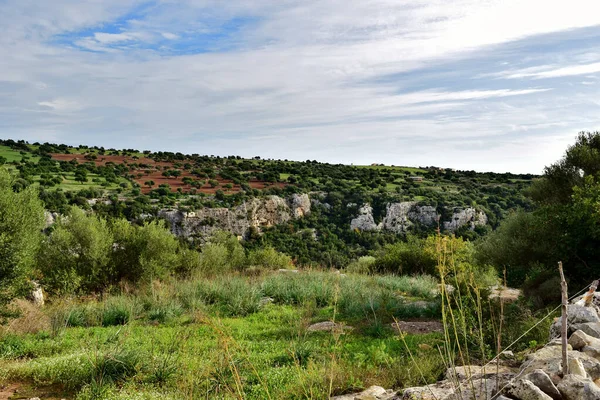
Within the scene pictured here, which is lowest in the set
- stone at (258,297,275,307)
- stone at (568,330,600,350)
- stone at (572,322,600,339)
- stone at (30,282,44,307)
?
stone at (30,282,44,307)

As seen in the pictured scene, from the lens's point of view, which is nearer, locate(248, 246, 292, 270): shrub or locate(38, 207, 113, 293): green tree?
locate(38, 207, 113, 293): green tree

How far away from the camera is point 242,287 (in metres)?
12.5

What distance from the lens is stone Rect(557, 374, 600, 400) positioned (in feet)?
9.23

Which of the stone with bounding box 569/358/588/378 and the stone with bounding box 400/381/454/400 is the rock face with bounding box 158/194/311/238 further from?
the stone with bounding box 569/358/588/378

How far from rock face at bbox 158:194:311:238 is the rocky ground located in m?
29.6

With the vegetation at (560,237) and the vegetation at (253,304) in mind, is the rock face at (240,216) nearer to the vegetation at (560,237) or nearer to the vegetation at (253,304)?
the vegetation at (253,304)

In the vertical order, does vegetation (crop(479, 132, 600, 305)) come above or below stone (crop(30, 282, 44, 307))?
above

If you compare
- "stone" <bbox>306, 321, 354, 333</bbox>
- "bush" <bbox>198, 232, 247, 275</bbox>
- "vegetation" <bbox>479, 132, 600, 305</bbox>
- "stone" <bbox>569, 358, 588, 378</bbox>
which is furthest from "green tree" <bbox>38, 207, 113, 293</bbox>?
"stone" <bbox>569, 358, 588, 378</bbox>

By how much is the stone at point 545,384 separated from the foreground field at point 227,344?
1.46 m

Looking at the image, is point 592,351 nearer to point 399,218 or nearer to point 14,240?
point 14,240

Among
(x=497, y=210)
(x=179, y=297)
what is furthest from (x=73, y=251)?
(x=497, y=210)

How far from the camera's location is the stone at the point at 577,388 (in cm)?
281

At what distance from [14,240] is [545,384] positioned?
10.3 meters

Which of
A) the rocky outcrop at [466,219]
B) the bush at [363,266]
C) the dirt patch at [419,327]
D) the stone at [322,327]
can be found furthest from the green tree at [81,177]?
the dirt patch at [419,327]
